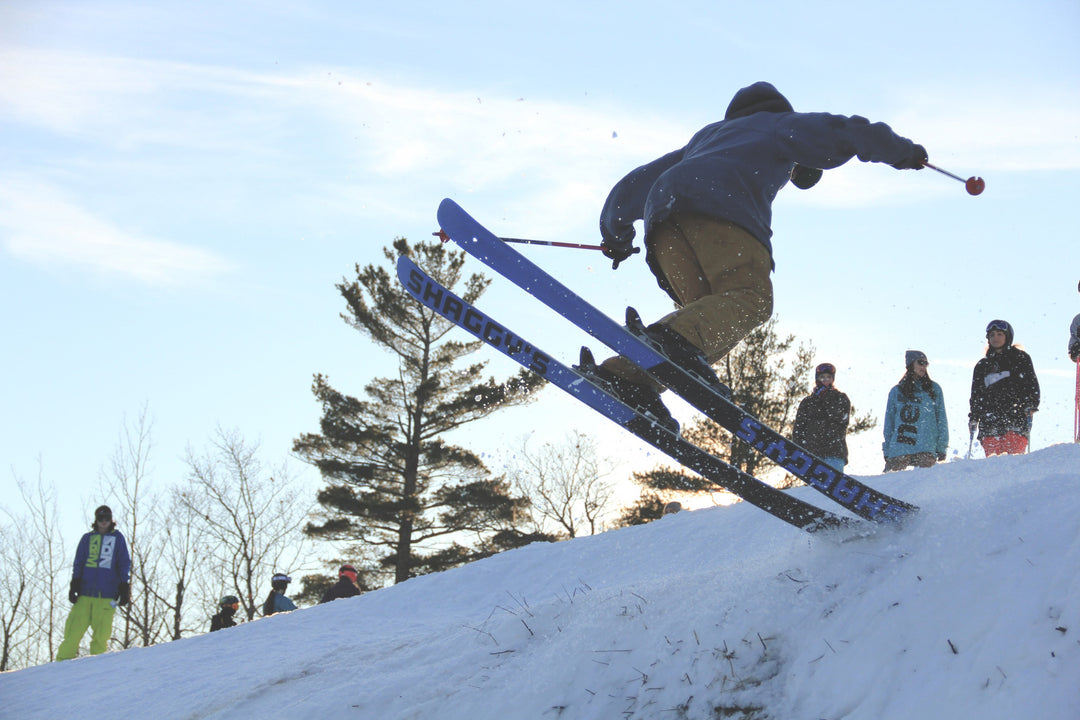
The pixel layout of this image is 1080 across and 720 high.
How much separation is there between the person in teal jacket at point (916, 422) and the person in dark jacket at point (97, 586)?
6.64m

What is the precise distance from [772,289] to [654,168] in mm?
864

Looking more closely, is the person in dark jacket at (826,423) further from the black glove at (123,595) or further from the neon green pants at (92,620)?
the neon green pants at (92,620)

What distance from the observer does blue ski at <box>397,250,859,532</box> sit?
3.38m

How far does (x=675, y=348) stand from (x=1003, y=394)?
4387 mm

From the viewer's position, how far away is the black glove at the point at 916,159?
3.56m

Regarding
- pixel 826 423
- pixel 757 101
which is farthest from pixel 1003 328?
pixel 757 101

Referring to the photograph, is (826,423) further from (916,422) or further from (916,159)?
(916,159)

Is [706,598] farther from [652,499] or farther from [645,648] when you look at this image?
[652,499]

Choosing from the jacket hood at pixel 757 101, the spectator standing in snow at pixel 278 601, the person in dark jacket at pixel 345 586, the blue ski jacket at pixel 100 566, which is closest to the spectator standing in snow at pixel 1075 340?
the jacket hood at pixel 757 101

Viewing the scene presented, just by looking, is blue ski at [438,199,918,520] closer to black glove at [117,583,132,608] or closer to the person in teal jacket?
the person in teal jacket

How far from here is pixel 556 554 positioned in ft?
21.9

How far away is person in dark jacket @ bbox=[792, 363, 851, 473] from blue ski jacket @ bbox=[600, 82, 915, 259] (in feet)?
12.4

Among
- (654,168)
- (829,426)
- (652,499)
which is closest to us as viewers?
(654,168)

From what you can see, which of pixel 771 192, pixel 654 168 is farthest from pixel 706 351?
pixel 654 168
